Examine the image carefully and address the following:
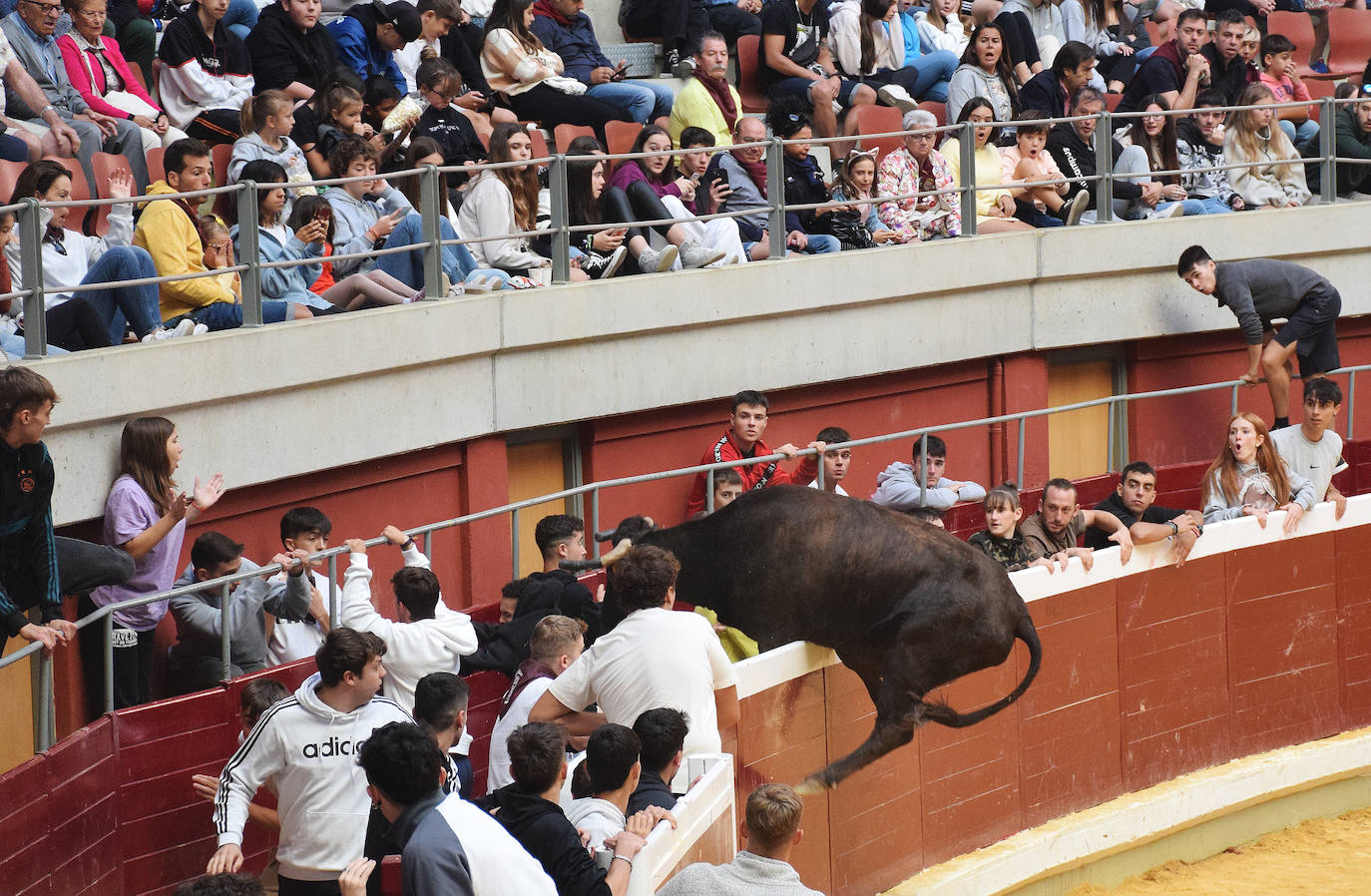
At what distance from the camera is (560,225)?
1089 centimetres

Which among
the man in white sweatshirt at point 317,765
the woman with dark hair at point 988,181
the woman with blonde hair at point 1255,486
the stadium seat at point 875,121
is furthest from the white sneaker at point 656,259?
the man in white sweatshirt at point 317,765

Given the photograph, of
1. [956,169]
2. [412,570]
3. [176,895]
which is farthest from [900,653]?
[956,169]

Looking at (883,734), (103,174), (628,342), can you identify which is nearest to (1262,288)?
(628,342)

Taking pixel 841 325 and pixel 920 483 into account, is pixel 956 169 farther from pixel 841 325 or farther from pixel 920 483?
pixel 920 483

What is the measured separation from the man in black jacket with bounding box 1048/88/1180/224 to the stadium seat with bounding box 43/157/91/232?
276 inches

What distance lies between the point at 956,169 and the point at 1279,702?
405cm

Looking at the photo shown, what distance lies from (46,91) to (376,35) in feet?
8.37

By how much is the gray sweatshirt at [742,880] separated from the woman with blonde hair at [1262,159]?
389 inches

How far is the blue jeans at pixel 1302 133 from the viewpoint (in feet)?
50.7

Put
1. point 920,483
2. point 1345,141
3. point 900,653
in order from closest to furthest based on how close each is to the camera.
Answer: point 900,653
point 920,483
point 1345,141

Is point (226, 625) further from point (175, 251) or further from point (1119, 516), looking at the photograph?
point (1119, 516)

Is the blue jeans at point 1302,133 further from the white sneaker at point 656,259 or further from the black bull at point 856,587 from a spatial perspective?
the black bull at point 856,587

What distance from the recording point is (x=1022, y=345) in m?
13.9

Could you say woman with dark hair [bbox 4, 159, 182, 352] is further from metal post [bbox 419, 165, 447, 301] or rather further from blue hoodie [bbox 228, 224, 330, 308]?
metal post [bbox 419, 165, 447, 301]
